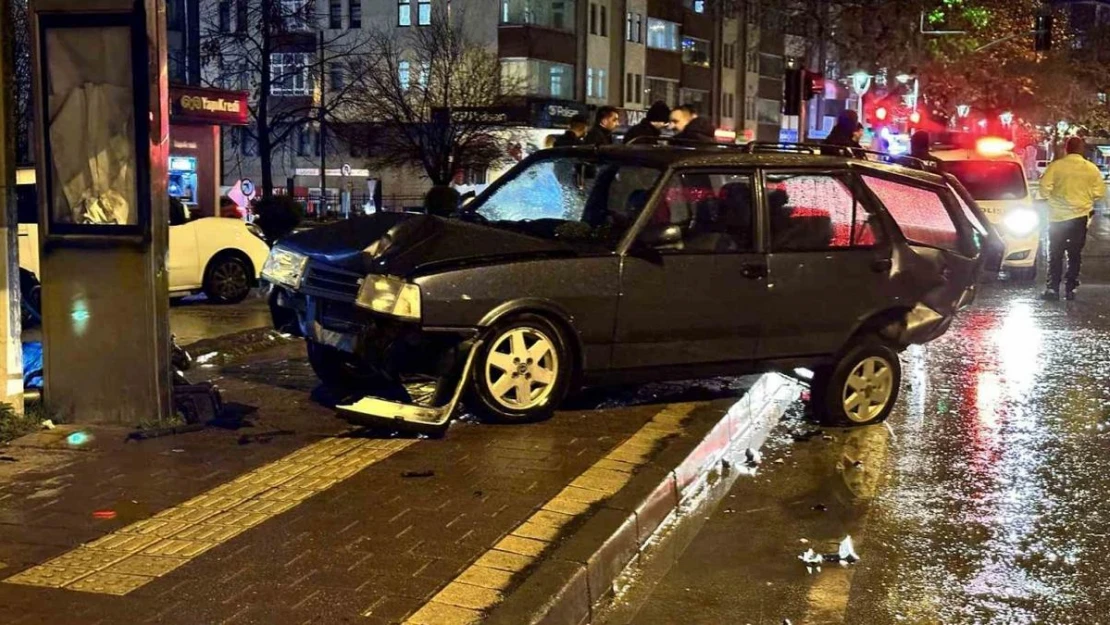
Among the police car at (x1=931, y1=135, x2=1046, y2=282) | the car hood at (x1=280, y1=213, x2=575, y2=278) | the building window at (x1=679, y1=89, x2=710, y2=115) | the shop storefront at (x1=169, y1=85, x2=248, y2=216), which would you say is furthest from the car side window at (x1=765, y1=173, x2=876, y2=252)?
the building window at (x1=679, y1=89, x2=710, y2=115)

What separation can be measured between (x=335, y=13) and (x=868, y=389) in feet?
167

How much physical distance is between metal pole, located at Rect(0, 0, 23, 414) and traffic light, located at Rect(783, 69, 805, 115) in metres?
13.7

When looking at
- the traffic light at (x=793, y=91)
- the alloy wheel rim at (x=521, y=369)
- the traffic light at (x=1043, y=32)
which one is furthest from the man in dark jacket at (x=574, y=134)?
the traffic light at (x=1043, y=32)

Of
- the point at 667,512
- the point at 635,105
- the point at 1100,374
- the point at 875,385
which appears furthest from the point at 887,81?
the point at 667,512

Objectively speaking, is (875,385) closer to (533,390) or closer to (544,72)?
(533,390)

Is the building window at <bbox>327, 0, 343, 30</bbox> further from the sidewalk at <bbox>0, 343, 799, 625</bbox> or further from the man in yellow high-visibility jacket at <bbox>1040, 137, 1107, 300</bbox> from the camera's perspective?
the sidewalk at <bbox>0, 343, 799, 625</bbox>

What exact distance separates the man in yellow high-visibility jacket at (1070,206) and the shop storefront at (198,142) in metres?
15.7

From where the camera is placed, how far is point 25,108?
89.5ft

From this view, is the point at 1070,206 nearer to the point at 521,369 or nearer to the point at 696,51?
the point at 521,369

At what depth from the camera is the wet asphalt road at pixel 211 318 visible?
11.6m

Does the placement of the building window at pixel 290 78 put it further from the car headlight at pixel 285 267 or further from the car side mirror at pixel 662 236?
the car side mirror at pixel 662 236

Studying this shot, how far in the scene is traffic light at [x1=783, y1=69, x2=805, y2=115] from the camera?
18.6m

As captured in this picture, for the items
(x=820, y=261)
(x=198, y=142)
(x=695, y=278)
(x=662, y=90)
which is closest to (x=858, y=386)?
(x=820, y=261)

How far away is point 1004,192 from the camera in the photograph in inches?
697
